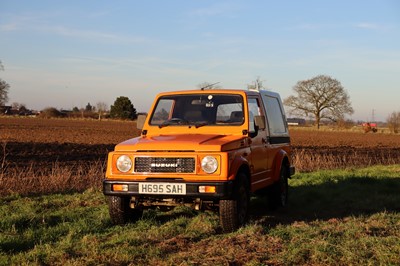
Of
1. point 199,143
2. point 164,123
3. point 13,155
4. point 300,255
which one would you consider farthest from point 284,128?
point 13,155

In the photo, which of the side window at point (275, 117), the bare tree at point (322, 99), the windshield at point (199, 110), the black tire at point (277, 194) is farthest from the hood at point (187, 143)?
the bare tree at point (322, 99)

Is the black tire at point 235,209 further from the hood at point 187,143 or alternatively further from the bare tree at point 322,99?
the bare tree at point 322,99

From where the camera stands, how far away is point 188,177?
20.4ft

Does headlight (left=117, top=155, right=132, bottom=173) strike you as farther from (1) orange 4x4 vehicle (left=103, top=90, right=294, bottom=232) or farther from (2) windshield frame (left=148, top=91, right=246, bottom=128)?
(2) windshield frame (left=148, top=91, right=246, bottom=128)

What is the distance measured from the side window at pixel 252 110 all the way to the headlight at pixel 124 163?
1941mm

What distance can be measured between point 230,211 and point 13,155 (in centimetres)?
1502

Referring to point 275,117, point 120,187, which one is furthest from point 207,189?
point 275,117

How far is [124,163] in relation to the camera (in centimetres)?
650

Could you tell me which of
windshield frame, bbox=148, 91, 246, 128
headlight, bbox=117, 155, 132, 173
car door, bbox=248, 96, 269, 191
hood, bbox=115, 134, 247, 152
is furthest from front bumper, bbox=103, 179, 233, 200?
windshield frame, bbox=148, 91, 246, 128

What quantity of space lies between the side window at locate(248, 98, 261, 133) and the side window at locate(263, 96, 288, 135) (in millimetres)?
490

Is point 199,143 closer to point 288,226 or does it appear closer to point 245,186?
point 245,186

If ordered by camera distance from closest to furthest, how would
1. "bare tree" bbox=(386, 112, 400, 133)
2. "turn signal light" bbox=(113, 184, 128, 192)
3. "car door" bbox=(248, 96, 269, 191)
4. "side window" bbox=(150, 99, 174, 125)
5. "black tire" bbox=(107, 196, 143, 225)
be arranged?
"turn signal light" bbox=(113, 184, 128, 192) → "black tire" bbox=(107, 196, 143, 225) → "car door" bbox=(248, 96, 269, 191) → "side window" bbox=(150, 99, 174, 125) → "bare tree" bbox=(386, 112, 400, 133)

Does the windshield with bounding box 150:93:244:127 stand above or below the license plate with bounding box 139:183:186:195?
above

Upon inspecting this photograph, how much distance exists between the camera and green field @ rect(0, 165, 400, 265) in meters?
4.97
